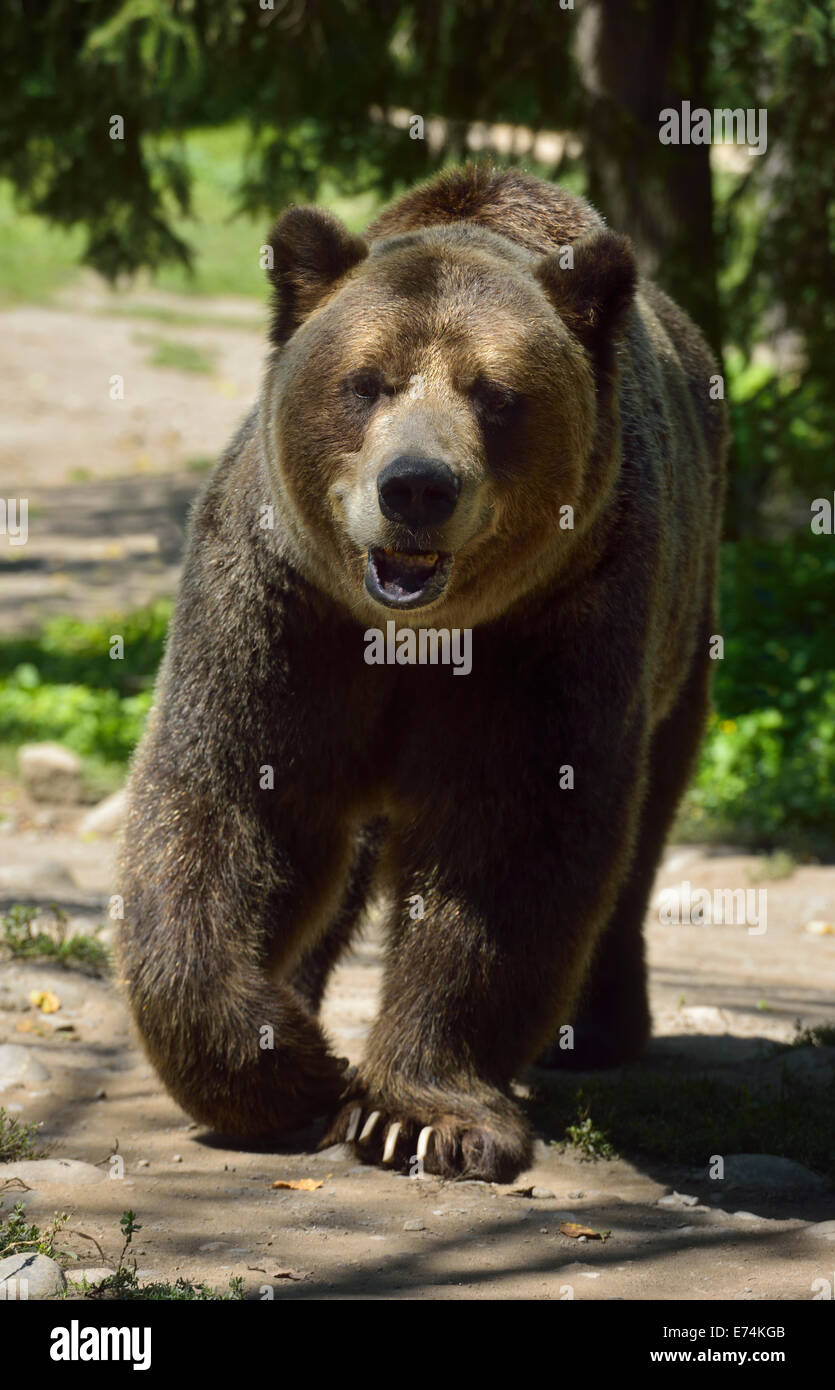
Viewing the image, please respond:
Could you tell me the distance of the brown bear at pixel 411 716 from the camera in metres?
3.96

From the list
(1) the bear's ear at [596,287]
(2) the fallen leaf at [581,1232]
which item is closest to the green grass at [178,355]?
(1) the bear's ear at [596,287]

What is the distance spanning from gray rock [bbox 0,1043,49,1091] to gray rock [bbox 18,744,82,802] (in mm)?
4280

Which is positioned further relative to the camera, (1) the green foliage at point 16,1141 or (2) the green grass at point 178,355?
(2) the green grass at point 178,355

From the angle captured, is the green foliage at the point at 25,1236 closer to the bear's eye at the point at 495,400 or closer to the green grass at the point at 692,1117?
the green grass at the point at 692,1117

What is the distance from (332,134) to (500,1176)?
792 cm

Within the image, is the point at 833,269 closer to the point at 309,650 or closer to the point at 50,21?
the point at 50,21

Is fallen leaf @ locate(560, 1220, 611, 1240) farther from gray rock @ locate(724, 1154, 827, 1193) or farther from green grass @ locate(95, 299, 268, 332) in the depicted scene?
green grass @ locate(95, 299, 268, 332)

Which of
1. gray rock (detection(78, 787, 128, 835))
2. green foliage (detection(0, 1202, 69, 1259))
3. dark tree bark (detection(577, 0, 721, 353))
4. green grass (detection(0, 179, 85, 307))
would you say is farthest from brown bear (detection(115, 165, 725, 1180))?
green grass (detection(0, 179, 85, 307))

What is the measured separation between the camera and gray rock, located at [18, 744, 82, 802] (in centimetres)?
898

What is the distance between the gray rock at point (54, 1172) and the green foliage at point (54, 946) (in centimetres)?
165

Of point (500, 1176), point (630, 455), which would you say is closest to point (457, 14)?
point (630, 455)

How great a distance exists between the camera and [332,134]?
10422mm

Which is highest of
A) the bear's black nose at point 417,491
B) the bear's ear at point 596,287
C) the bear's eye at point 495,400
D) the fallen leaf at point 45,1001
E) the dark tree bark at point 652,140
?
the dark tree bark at point 652,140

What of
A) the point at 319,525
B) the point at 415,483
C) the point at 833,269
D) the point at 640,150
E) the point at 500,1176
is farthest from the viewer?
the point at 833,269
